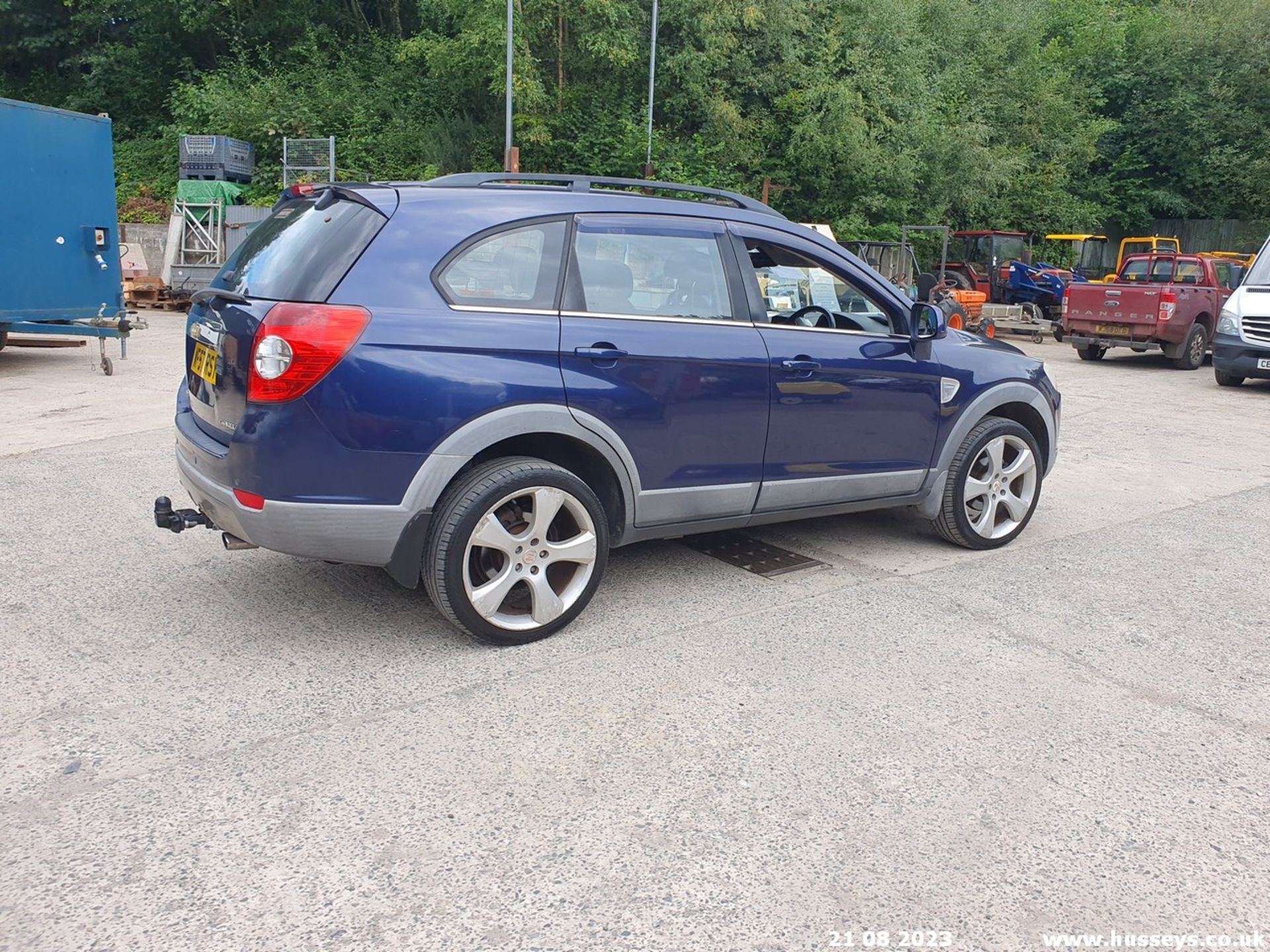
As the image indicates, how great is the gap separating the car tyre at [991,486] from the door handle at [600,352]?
216 cm

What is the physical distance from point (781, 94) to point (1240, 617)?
23.6 metres

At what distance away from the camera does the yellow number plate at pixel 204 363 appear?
411cm

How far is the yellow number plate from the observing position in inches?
162

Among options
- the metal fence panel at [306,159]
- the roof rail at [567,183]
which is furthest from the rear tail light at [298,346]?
the metal fence panel at [306,159]

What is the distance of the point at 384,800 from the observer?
10.2 feet

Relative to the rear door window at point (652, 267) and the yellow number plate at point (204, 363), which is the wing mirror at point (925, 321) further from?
the yellow number plate at point (204, 363)

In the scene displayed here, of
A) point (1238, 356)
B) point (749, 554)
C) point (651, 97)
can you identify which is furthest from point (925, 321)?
point (651, 97)

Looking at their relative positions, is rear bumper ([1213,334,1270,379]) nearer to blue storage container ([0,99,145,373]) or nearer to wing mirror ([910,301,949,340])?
wing mirror ([910,301,949,340])

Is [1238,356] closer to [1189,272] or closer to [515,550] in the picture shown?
[1189,272]

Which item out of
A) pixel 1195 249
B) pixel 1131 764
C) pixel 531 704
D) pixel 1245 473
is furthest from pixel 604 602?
pixel 1195 249

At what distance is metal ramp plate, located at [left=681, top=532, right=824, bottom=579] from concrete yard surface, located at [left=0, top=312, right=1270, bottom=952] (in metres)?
0.12

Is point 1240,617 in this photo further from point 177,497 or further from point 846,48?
point 846,48

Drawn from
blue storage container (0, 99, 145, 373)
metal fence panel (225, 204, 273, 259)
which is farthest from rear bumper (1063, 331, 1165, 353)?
metal fence panel (225, 204, 273, 259)

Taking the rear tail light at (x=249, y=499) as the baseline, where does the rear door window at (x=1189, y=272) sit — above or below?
above
